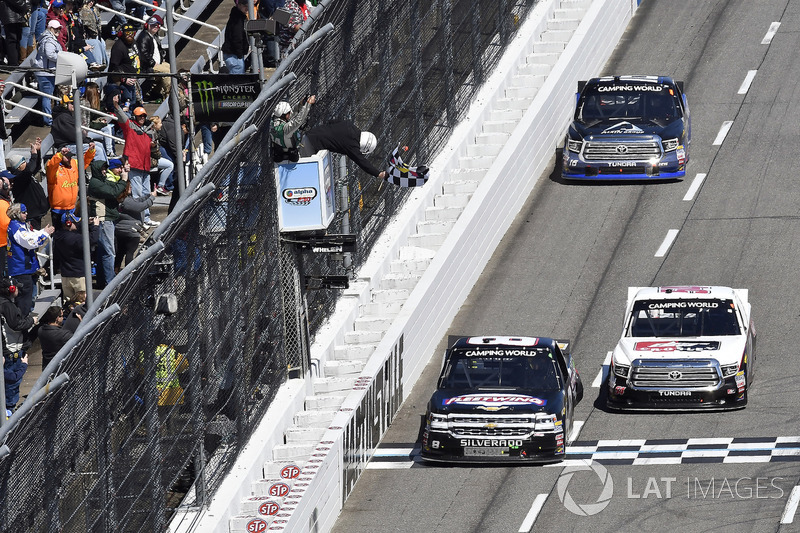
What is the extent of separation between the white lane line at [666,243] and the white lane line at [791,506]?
8502 millimetres

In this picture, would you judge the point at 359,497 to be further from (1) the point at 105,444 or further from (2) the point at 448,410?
(1) the point at 105,444

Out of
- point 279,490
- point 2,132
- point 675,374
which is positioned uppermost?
point 2,132

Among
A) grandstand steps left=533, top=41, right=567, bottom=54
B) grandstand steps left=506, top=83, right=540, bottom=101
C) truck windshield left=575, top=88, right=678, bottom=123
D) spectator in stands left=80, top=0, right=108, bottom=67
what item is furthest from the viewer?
grandstand steps left=533, top=41, right=567, bottom=54

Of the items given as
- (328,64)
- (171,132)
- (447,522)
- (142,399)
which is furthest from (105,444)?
(171,132)

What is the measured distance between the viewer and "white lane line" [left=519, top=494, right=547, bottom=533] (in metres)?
19.9

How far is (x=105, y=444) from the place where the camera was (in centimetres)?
1562

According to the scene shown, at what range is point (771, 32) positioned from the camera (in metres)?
38.3

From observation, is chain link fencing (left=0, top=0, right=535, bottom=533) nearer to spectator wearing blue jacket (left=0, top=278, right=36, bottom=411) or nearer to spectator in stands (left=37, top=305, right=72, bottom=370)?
Answer: spectator in stands (left=37, top=305, right=72, bottom=370)

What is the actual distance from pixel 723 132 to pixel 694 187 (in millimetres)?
2756

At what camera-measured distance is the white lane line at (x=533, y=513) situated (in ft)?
65.4

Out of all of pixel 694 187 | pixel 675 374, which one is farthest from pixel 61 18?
pixel 675 374

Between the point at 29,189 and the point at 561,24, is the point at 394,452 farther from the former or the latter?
the point at 561,24

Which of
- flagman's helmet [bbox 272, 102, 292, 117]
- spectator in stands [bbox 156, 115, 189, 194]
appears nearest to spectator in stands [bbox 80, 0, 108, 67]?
spectator in stands [bbox 156, 115, 189, 194]

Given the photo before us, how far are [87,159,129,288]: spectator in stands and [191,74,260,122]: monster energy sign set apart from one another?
1972mm
